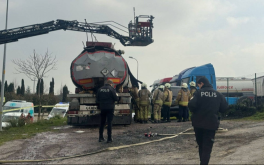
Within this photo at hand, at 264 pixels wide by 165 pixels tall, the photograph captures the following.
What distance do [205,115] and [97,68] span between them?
7064 millimetres

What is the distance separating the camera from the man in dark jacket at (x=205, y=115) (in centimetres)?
519

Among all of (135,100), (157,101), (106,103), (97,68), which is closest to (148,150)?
(106,103)

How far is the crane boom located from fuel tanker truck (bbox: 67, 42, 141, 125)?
3.68m

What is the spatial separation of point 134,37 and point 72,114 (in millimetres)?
9262

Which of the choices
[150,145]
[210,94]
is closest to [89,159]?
[150,145]

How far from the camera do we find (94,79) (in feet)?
39.2

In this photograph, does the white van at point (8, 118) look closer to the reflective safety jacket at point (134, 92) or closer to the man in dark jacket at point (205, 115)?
the reflective safety jacket at point (134, 92)

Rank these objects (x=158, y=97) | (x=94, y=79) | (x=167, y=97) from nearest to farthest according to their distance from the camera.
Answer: (x=94, y=79) → (x=158, y=97) → (x=167, y=97)

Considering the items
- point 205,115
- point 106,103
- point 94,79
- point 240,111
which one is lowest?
point 240,111

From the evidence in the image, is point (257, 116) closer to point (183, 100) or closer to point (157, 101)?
point (183, 100)

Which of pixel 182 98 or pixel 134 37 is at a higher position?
pixel 134 37

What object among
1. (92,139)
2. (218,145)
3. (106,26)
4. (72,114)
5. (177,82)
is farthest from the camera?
(177,82)

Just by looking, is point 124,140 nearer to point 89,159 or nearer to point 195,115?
point 89,159

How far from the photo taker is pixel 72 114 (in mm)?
11703
